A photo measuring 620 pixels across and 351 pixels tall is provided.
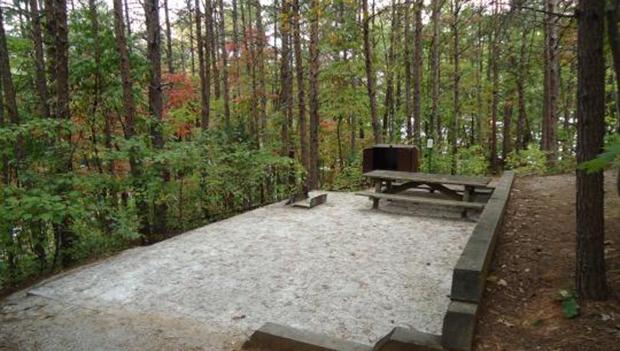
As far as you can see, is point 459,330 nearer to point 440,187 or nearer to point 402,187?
point 440,187

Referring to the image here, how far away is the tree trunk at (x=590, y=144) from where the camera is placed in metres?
2.72

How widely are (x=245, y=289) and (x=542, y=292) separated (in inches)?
107

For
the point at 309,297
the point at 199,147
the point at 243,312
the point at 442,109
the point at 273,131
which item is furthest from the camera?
the point at 442,109

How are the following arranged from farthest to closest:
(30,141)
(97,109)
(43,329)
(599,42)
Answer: (97,109), (30,141), (43,329), (599,42)

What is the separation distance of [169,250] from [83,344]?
96.2 inches

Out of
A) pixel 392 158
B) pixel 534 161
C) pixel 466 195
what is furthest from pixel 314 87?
pixel 534 161

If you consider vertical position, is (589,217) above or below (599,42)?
below

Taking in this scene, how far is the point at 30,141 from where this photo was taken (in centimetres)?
564

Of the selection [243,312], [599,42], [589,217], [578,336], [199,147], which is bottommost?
[243,312]

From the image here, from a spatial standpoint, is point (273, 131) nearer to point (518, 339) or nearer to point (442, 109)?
point (442, 109)

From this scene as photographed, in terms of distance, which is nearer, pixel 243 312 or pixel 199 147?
pixel 243 312

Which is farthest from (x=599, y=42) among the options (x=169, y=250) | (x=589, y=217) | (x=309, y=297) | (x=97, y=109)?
(x=97, y=109)

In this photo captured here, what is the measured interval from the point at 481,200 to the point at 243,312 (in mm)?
5794

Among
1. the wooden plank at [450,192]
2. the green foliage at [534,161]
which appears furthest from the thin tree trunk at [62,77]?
the green foliage at [534,161]
